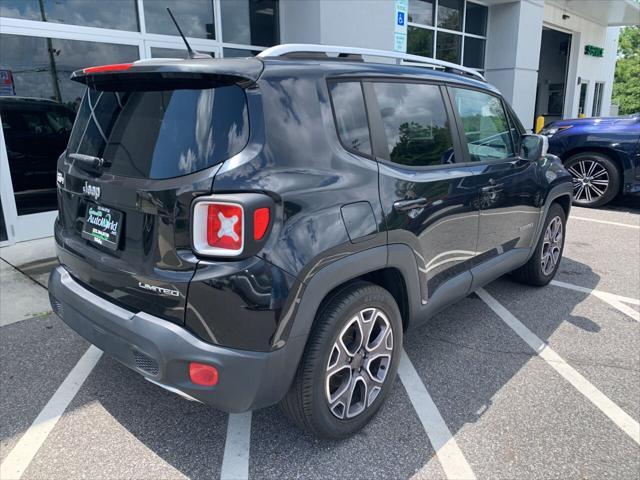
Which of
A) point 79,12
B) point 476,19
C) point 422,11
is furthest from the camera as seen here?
point 476,19

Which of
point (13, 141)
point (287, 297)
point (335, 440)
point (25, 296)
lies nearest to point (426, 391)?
point (335, 440)

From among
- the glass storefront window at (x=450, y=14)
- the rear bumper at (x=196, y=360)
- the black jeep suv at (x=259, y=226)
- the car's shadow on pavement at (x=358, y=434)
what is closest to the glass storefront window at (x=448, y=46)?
the glass storefront window at (x=450, y=14)

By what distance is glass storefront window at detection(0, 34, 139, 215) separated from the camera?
580 cm

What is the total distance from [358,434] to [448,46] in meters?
12.1

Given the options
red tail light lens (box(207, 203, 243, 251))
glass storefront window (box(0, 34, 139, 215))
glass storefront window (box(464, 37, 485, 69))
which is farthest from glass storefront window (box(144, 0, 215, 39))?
glass storefront window (box(464, 37, 485, 69))

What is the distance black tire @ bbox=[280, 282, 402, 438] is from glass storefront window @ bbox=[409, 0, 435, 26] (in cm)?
1072

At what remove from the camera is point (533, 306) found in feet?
13.9

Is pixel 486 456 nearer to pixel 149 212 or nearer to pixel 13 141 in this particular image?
pixel 149 212

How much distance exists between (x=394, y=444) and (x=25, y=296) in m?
3.50

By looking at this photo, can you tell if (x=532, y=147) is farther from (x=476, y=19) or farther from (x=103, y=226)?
(x=476, y=19)

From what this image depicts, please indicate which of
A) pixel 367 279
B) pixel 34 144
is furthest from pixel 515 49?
pixel 367 279

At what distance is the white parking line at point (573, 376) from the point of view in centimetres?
270

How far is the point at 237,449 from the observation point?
7.99 feet

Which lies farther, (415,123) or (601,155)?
(601,155)
